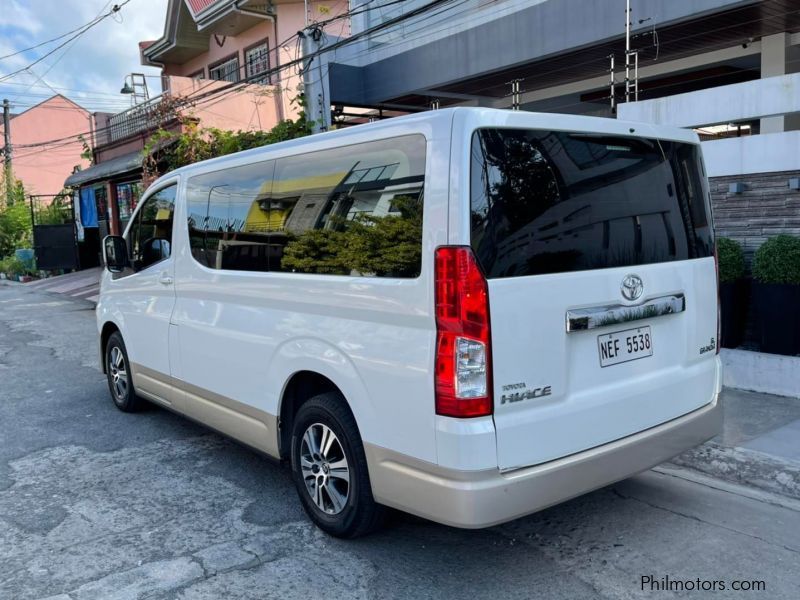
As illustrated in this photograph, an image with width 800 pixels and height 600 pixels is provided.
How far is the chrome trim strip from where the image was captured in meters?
3.10

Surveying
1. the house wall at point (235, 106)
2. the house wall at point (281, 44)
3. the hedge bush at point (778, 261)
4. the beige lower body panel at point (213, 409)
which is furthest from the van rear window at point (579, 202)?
the house wall at point (235, 106)

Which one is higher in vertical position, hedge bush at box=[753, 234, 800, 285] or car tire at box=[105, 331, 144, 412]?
hedge bush at box=[753, 234, 800, 285]

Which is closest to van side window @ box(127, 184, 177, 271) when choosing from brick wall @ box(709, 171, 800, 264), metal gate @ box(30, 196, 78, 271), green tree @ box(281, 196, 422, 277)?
green tree @ box(281, 196, 422, 277)

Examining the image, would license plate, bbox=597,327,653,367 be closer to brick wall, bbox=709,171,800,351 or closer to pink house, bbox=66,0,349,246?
brick wall, bbox=709,171,800,351

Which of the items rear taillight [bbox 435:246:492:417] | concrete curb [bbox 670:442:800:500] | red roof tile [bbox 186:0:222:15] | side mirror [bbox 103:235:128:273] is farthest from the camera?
red roof tile [bbox 186:0:222:15]

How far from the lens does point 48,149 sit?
3844cm

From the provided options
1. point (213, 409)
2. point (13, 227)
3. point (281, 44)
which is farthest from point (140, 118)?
point (213, 409)

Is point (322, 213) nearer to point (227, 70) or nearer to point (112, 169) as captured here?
point (112, 169)

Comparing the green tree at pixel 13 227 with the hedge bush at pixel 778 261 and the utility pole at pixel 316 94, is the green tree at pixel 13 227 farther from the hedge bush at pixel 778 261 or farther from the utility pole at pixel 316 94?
the hedge bush at pixel 778 261

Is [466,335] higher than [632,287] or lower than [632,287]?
lower

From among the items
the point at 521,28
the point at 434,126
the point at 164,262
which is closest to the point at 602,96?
the point at 521,28

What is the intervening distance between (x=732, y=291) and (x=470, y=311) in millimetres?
4616

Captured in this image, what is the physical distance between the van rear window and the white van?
0.01 metres

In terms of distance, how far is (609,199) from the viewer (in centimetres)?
329
